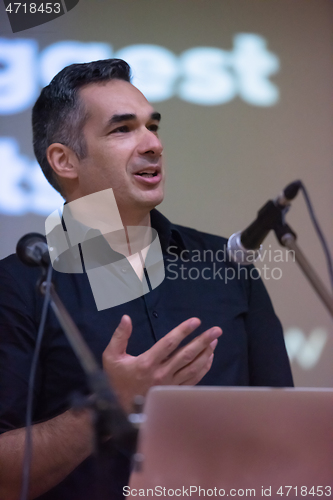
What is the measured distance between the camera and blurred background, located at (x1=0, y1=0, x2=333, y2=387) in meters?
1.72

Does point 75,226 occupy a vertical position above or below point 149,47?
below

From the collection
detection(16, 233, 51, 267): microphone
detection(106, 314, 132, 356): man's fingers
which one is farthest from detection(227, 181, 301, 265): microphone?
detection(16, 233, 51, 267): microphone

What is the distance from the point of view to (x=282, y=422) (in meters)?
0.75

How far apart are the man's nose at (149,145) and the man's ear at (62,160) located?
0.23 metres

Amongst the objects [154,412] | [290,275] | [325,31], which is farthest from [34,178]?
[325,31]

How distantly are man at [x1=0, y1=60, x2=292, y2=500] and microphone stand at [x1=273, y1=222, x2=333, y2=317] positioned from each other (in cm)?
42

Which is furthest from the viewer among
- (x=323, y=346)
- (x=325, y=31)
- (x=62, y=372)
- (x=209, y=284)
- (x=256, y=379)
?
(x=325, y=31)

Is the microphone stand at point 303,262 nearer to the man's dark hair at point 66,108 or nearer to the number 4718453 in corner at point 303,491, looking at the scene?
the number 4718453 in corner at point 303,491

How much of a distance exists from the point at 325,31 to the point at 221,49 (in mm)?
454

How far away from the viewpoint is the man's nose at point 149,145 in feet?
5.01

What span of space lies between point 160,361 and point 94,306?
0.55 m

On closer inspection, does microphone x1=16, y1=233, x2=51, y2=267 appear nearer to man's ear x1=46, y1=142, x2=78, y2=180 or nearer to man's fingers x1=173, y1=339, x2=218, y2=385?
man's fingers x1=173, y1=339, x2=218, y2=385

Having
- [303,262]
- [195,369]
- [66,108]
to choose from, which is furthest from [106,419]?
[66,108]

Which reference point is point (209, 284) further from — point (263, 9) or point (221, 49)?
point (263, 9)
